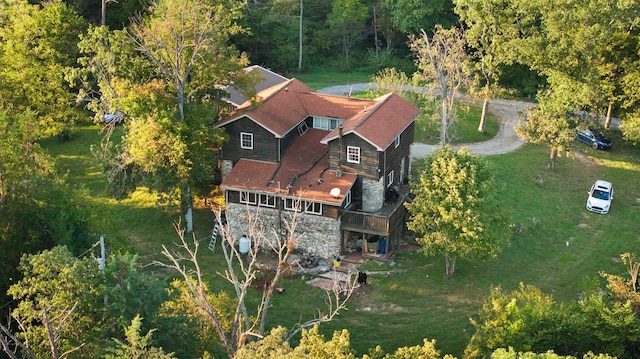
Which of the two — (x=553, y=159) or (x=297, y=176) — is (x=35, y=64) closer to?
(x=297, y=176)

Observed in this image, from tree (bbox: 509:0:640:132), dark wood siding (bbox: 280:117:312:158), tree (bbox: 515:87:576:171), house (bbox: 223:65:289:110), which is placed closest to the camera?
dark wood siding (bbox: 280:117:312:158)

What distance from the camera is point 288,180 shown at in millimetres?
39750

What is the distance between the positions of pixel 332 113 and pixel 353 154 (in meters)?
4.99

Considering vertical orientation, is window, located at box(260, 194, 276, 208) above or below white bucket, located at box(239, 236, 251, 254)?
above

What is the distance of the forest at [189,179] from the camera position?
2491cm

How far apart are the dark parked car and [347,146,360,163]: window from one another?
81.5ft

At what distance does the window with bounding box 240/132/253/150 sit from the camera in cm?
4162

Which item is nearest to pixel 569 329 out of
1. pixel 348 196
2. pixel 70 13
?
pixel 348 196

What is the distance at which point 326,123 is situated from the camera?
1732 inches

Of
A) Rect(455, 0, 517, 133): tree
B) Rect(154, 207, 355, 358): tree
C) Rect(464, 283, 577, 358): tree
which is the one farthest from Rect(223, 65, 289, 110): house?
Rect(464, 283, 577, 358): tree

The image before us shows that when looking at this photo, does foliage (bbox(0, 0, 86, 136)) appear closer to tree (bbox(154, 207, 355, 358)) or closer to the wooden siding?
the wooden siding

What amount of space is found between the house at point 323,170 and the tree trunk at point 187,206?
235cm

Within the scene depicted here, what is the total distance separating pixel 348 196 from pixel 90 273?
58.2 feet

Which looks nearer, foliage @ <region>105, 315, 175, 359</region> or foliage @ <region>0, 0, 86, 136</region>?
foliage @ <region>105, 315, 175, 359</region>
